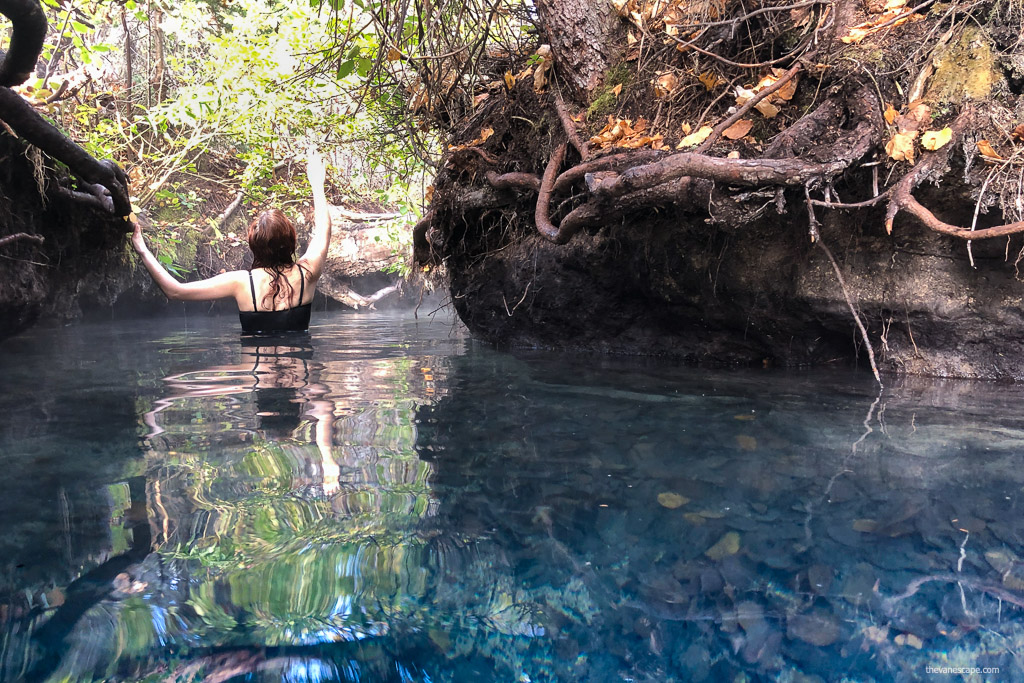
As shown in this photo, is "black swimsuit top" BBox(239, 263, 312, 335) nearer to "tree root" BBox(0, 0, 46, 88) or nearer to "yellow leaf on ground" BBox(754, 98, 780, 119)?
"tree root" BBox(0, 0, 46, 88)

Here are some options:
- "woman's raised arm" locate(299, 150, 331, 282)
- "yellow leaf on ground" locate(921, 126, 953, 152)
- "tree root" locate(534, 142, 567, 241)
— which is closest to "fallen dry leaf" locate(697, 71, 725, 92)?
"tree root" locate(534, 142, 567, 241)

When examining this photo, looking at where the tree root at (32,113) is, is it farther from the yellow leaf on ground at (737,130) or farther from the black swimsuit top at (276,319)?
the yellow leaf on ground at (737,130)

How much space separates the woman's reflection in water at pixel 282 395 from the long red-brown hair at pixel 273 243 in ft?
2.31

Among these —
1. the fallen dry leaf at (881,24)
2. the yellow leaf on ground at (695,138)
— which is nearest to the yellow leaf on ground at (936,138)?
the fallen dry leaf at (881,24)

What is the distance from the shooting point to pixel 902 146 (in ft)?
11.4

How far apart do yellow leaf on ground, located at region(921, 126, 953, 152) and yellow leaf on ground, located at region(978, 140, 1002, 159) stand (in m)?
0.15

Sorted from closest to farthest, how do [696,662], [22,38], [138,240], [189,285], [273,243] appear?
[696,662], [22,38], [189,285], [273,243], [138,240]

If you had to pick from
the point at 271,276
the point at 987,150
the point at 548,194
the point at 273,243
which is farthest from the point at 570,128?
the point at 271,276

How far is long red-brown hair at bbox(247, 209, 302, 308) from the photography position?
5633 mm

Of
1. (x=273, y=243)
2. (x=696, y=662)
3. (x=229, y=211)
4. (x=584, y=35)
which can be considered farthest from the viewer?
(x=229, y=211)

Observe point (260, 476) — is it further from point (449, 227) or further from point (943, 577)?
point (449, 227)

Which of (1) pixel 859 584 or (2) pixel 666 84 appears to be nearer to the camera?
(1) pixel 859 584

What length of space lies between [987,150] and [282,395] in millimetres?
3944

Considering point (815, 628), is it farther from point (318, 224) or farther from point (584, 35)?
point (318, 224)
